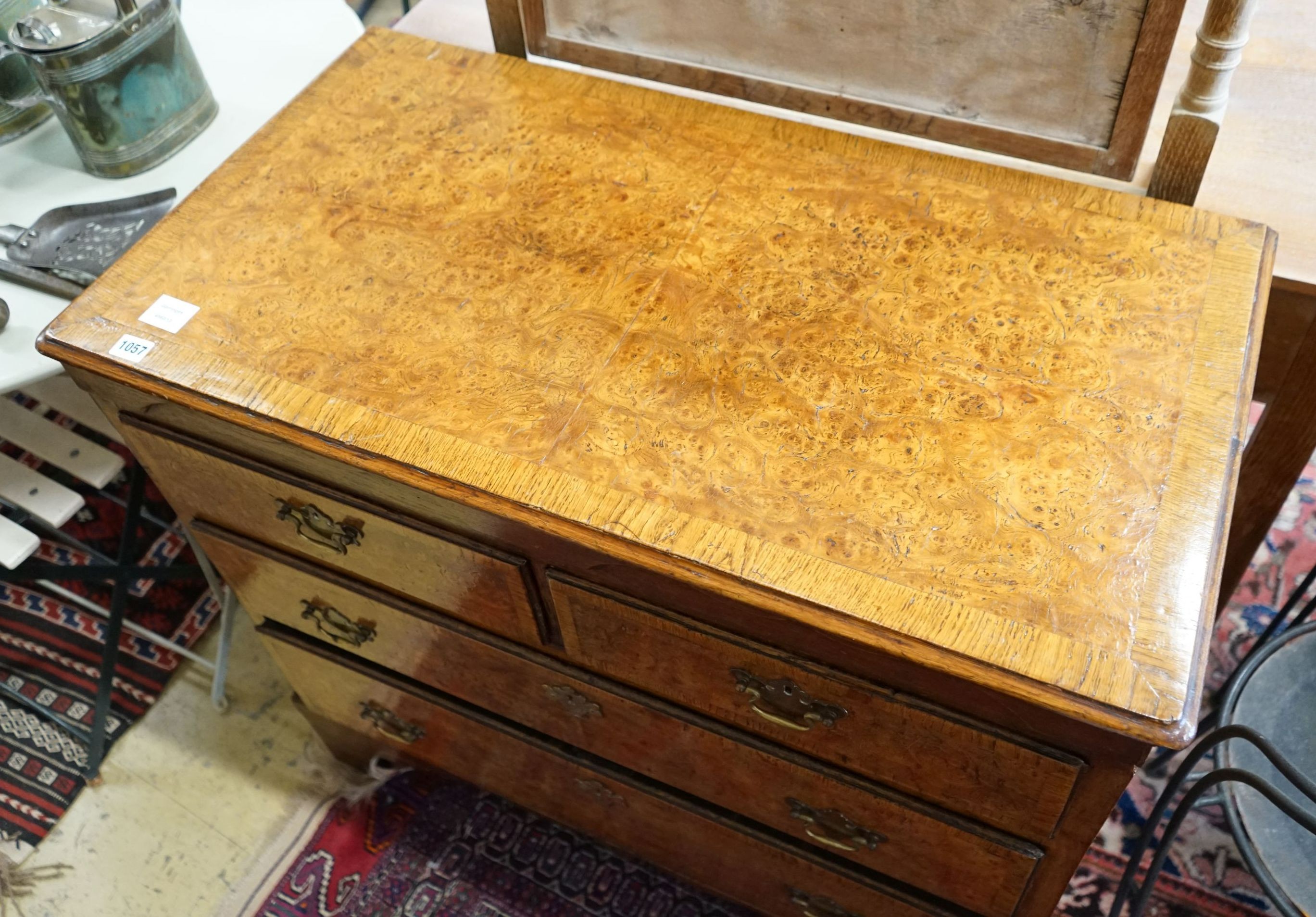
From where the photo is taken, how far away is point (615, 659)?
1.00 meters

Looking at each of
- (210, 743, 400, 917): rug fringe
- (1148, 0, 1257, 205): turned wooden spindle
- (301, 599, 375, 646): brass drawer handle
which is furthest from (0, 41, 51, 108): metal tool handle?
(1148, 0, 1257, 205): turned wooden spindle

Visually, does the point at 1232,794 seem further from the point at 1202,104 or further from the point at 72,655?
the point at 72,655

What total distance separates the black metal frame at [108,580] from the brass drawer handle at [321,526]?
715 millimetres

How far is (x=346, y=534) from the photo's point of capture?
1.01m

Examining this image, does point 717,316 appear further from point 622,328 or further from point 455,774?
point 455,774

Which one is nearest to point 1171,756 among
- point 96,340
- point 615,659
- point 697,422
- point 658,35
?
point 615,659

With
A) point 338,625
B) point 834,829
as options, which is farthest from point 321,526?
point 834,829

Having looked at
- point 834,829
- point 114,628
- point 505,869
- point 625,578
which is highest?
point 625,578

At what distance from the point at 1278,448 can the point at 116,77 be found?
4.84 feet

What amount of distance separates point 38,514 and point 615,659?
937 millimetres

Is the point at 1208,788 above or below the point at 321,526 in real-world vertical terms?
below

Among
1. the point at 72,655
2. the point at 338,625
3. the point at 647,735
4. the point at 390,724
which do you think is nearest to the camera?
the point at 647,735

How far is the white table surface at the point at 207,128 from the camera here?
119 cm

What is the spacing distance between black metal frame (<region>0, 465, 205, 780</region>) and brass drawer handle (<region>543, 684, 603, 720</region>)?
2.66ft
